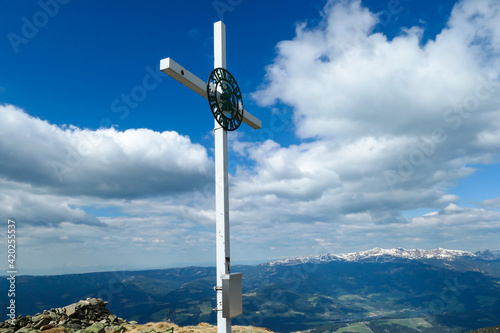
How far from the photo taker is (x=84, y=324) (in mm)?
15609

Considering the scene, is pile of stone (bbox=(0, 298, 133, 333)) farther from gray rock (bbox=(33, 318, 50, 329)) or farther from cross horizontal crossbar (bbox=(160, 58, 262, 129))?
cross horizontal crossbar (bbox=(160, 58, 262, 129))

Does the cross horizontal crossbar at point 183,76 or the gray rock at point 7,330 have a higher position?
the cross horizontal crossbar at point 183,76

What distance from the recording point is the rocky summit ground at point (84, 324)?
13.9 metres

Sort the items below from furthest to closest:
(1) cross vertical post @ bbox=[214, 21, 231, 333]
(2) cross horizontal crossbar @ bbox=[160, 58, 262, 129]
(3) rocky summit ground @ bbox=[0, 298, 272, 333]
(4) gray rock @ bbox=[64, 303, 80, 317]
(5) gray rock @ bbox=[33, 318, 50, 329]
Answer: (4) gray rock @ bbox=[64, 303, 80, 317] → (5) gray rock @ bbox=[33, 318, 50, 329] → (3) rocky summit ground @ bbox=[0, 298, 272, 333] → (1) cross vertical post @ bbox=[214, 21, 231, 333] → (2) cross horizontal crossbar @ bbox=[160, 58, 262, 129]

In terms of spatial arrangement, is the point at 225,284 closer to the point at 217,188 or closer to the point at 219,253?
the point at 219,253

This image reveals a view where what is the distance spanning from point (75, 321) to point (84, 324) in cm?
56

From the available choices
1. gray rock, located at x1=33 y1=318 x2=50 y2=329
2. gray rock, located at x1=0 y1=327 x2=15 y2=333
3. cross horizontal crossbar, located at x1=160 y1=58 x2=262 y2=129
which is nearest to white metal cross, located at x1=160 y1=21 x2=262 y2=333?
cross horizontal crossbar, located at x1=160 y1=58 x2=262 y2=129

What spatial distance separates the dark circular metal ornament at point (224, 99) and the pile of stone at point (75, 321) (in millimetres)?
10888

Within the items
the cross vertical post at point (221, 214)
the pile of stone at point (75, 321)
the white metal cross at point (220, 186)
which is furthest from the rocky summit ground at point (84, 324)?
the white metal cross at point (220, 186)

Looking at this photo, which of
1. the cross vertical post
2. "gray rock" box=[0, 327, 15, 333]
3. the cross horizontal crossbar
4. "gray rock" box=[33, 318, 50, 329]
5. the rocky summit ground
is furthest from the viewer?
"gray rock" box=[33, 318, 50, 329]

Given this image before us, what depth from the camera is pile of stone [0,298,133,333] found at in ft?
46.0

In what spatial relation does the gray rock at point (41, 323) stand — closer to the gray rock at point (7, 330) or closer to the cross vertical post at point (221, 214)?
the gray rock at point (7, 330)

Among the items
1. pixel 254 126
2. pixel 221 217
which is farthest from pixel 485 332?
pixel 254 126

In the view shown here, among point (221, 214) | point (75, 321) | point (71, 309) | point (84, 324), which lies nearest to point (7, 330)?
point (75, 321)
